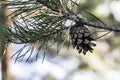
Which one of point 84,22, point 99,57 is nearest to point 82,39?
point 84,22

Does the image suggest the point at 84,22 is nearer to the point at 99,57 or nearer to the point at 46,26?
the point at 46,26

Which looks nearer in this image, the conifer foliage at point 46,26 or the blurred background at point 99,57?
the conifer foliage at point 46,26

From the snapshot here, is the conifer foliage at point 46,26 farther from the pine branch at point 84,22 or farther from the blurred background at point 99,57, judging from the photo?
the blurred background at point 99,57

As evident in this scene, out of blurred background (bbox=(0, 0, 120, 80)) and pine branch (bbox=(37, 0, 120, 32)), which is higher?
pine branch (bbox=(37, 0, 120, 32))

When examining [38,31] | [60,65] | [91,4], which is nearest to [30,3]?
[38,31]

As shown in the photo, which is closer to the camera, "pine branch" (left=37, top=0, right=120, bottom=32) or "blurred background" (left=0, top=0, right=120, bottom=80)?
"pine branch" (left=37, top=0, right=120, bottom=32)

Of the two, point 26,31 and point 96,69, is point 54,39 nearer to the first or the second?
point 26,31

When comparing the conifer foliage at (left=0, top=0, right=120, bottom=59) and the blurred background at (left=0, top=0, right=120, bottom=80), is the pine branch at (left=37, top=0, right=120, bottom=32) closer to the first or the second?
the conifer foliage at (left=0, top=0, right=120, bottom=59)

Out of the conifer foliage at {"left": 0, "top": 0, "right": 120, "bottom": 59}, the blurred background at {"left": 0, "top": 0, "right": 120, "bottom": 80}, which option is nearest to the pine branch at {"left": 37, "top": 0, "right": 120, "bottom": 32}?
the conifer foliage at {"left": 0, "top": 0, "right": 120, "bottom": 59}

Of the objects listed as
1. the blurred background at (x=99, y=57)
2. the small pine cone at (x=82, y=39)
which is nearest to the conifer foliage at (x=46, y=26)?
the small pine cone at (x=82, y=39)
